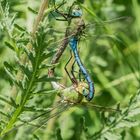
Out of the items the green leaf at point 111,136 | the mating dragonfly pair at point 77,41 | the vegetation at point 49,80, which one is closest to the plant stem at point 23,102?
the vegetation at point 49,80

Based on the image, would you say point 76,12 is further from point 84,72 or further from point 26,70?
point 26,70

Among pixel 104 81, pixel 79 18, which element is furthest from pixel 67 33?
pixel 104 81

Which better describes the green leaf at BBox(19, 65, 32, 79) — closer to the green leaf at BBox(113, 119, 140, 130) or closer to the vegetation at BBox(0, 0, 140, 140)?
the vegetation at BBox(0, 0, 140, 140)

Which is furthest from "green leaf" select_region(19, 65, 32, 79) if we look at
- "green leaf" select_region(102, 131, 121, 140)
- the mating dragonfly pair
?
"green leaf" select_region(102, 131, 121, 140)

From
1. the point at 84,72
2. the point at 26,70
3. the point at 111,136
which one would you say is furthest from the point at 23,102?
the point at 111,136

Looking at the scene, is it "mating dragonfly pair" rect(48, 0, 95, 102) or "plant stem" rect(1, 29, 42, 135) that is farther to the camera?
"mating dragonfly pair" rect(48, 0, 95, 102)

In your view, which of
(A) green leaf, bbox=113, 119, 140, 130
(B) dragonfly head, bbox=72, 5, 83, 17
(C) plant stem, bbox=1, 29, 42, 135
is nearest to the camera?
(C) plant stem, bbox=1, 29, 42, 135

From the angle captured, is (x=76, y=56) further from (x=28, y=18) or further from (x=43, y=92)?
(x=28, y=18)

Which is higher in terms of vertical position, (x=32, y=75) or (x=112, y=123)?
(x=32, y=75)

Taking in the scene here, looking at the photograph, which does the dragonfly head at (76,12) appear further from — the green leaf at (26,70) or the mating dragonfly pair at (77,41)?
the green leaf at (26,70)

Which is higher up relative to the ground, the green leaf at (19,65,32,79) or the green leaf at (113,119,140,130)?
the green leaf at (19,65,32,79)

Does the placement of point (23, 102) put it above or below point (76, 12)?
below
